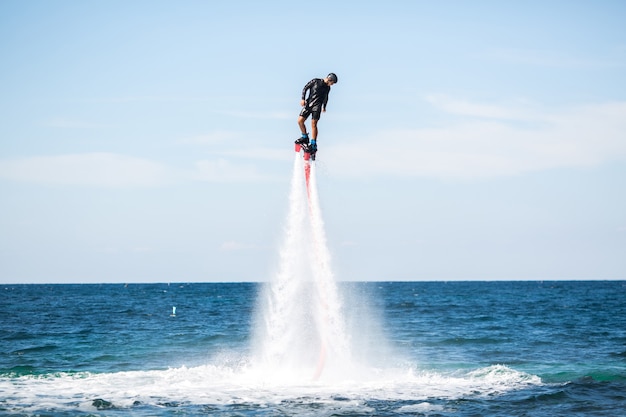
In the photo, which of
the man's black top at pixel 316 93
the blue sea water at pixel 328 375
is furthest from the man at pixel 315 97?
the blue sea water at pixel 328 375

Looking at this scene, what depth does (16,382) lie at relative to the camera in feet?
89.4

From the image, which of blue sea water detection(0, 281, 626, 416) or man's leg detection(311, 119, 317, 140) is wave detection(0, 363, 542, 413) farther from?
man's leg detection(311, 119, 317, 140)

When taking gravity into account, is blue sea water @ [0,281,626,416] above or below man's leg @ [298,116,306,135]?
below

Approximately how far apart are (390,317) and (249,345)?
28265 mm

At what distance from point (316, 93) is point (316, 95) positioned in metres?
0.06

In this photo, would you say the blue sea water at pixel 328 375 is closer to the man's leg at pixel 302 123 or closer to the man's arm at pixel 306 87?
the man's leg at pixel 302 123

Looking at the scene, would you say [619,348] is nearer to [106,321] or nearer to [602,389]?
[602,389]

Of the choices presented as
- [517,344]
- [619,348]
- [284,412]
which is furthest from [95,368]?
[619,348]

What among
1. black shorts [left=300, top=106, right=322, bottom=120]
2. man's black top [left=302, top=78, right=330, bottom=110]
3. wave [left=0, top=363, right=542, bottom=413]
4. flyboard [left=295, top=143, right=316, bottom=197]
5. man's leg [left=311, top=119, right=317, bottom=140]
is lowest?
wave [left=0, top=363, right=542, bottom=413]

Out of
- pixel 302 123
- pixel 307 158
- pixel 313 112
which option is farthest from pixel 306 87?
pixel 307 158

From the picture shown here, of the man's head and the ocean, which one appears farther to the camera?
the ocean

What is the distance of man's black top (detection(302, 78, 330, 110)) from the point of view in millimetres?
19438

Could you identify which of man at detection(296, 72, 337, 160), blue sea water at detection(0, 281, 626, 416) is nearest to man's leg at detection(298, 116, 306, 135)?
man at detection(296, 72, 337, 160)

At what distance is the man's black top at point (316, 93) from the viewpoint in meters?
19.4
